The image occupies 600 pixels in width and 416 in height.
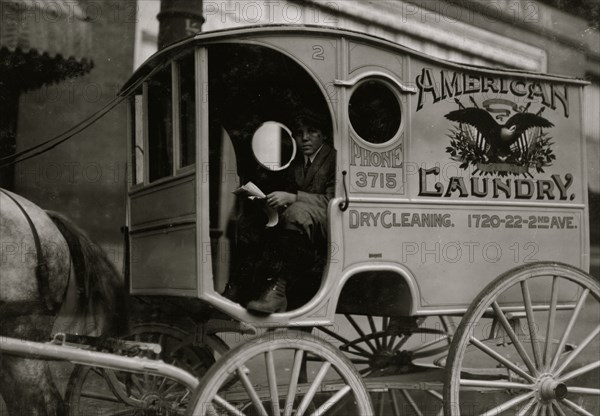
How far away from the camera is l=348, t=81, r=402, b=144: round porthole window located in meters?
3.07

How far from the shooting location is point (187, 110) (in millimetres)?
2984

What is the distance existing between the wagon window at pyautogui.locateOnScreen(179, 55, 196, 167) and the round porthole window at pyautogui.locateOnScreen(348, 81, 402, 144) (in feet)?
2.21

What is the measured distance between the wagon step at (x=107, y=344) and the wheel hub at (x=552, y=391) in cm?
161

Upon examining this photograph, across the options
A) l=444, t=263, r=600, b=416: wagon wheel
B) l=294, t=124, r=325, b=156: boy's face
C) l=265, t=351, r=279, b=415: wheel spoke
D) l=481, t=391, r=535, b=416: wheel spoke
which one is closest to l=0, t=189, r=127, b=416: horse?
l=265, t=351, r=279, b=415: wheel spoke

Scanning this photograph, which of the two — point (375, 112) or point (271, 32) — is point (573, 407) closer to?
point (375, 112)

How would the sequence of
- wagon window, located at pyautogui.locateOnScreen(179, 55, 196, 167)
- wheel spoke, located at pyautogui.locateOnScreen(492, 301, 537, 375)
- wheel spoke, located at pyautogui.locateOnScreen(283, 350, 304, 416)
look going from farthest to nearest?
wheel spoke, located at pyautogui.locateOnScreen(492, 301, 537, 375), wagon window, located at pyautogui.locateOnScreen(179, 55, 196, 167), wheel spoke, located at pyautogui.locateOnScreen(283, 350, 304, 416)

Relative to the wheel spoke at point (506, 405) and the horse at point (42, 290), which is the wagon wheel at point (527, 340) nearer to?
the wheel spoke at point (506, 405)

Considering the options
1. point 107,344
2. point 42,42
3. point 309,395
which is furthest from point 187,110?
point 309,395

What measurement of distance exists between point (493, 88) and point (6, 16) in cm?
226

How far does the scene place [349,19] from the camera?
364cm

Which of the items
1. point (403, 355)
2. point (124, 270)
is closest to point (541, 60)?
point (403, 355)

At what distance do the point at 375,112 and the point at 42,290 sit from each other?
1.61 metres

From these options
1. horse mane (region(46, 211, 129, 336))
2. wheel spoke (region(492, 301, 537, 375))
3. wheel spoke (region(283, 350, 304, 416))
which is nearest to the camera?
wheel spoke (region(283, 350, 304, 416))

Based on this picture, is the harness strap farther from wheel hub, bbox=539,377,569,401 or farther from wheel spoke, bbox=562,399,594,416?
wheel spoke, bbox=562,399,594,416
